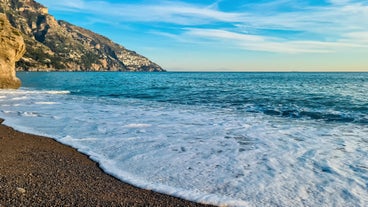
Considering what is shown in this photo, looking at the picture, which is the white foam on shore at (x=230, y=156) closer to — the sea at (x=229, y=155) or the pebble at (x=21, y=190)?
the sea at (x=229, y=155)

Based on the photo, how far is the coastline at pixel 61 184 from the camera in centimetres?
651

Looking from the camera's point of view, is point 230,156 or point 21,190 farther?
point 230,156

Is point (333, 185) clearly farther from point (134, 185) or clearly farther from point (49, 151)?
point (49, 151)

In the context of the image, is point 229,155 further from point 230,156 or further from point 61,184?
point 61,184

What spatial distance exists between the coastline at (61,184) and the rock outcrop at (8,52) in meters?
37.9

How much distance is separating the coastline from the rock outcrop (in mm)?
37859

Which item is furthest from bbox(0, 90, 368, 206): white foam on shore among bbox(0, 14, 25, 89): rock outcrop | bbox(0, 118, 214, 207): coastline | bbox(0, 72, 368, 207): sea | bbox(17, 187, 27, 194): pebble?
bbox(0, 14, 25, 89): rock outcrop

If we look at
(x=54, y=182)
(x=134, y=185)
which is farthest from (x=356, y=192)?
(x=54, y=182)

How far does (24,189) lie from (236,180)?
15.6 feet

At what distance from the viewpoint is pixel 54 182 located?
24.6 feet

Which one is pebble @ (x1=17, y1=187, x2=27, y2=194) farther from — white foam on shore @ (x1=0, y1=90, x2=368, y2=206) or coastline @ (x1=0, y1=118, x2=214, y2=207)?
white foam on shore @ (x1=0, y1=90, x2=368, y2=206)

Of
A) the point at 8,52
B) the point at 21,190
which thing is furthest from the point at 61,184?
the point at 8,52

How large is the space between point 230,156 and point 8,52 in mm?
42536

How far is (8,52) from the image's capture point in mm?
44062
